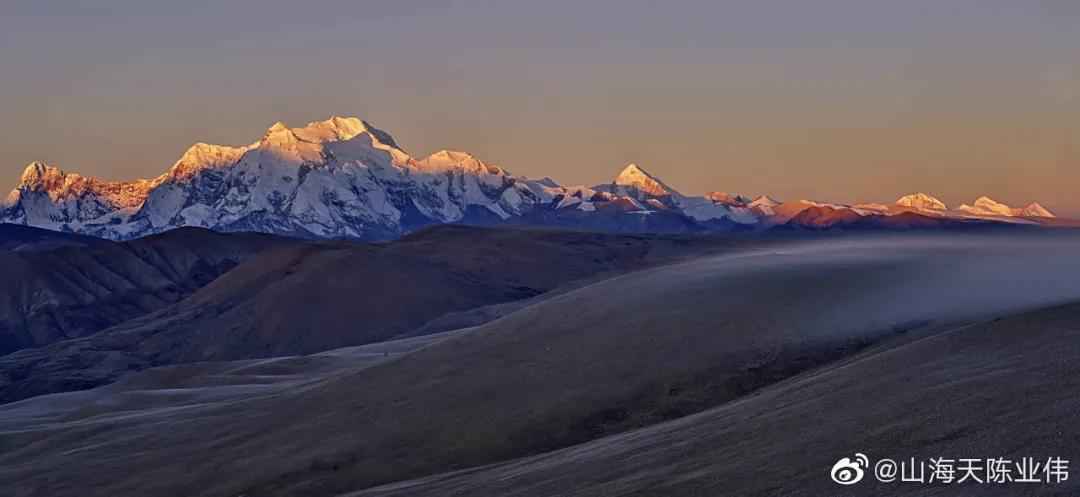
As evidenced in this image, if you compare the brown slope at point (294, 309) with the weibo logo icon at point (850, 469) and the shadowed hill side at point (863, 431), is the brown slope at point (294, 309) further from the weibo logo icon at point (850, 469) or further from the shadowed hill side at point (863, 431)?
the weibo logo icon at point (850, 469)

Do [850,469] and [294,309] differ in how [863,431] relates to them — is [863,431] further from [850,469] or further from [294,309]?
[294,309]

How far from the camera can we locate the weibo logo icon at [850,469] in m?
18.6

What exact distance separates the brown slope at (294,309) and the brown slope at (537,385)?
79587mm

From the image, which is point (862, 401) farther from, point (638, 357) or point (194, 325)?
point (194, 325)

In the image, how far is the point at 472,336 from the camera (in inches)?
2141

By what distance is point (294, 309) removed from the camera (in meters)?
146

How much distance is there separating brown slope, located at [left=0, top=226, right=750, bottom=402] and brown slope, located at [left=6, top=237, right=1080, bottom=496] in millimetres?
79587

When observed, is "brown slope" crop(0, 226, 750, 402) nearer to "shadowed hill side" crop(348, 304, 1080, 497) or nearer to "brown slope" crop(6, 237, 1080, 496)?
"brown slope" crop(6, 237, 1080, 496)

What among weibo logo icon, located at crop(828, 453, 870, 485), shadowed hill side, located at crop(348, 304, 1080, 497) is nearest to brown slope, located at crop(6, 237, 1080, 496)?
shadowed hill side, located at crop(348, 304, 1080, 497)

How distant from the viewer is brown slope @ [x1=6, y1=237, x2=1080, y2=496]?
36.7 meters

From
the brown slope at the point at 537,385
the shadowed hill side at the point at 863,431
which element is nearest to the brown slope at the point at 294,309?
the brown slope at the point at 537,385

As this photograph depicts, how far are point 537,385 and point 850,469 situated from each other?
2296 cm

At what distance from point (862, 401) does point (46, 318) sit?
616 feet

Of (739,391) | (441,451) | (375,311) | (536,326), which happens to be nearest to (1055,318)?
(739,391)
